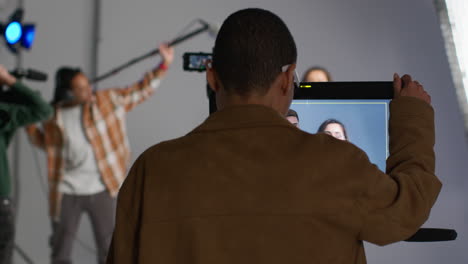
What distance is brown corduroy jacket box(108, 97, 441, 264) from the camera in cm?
62

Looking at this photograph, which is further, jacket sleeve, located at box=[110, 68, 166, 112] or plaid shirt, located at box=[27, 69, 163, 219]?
jacket sleeve, located at box=[110, 68, 166, 112]

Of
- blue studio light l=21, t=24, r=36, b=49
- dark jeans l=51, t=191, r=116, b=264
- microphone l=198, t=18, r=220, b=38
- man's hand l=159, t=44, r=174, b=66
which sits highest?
microphone l=198, t=18, r=220, b=38

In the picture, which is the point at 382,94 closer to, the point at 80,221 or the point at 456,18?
the point at 456,18

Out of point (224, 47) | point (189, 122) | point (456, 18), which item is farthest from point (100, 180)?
point (224, 47)

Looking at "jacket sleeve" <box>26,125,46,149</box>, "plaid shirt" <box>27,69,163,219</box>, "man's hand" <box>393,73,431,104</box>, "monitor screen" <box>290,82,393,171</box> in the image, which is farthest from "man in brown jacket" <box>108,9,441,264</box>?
"jacket sleeve" <box>26,125,46,149</box>

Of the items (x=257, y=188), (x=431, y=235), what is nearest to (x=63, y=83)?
(x=431, y=235)

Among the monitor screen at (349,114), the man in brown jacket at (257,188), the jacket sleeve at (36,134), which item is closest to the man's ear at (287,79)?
the man in brown jacket at (257,188)

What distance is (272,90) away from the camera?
0.70 metres

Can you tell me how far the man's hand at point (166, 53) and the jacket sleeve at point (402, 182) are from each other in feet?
8.29

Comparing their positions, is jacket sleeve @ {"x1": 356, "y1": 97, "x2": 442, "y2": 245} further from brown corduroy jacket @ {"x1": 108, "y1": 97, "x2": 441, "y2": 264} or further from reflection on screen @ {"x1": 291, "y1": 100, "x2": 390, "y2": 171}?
reflection on screen @ {"x1": 291, "y1": 100, "x2": 390, "y2": 171}

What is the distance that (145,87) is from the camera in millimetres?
3230

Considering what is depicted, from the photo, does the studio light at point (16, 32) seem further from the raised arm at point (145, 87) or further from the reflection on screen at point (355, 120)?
the reflection on screen at point (355, 120)

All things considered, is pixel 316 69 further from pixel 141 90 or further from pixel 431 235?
pixel 431 235

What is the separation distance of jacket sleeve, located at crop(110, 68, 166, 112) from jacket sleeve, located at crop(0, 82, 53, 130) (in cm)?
48
